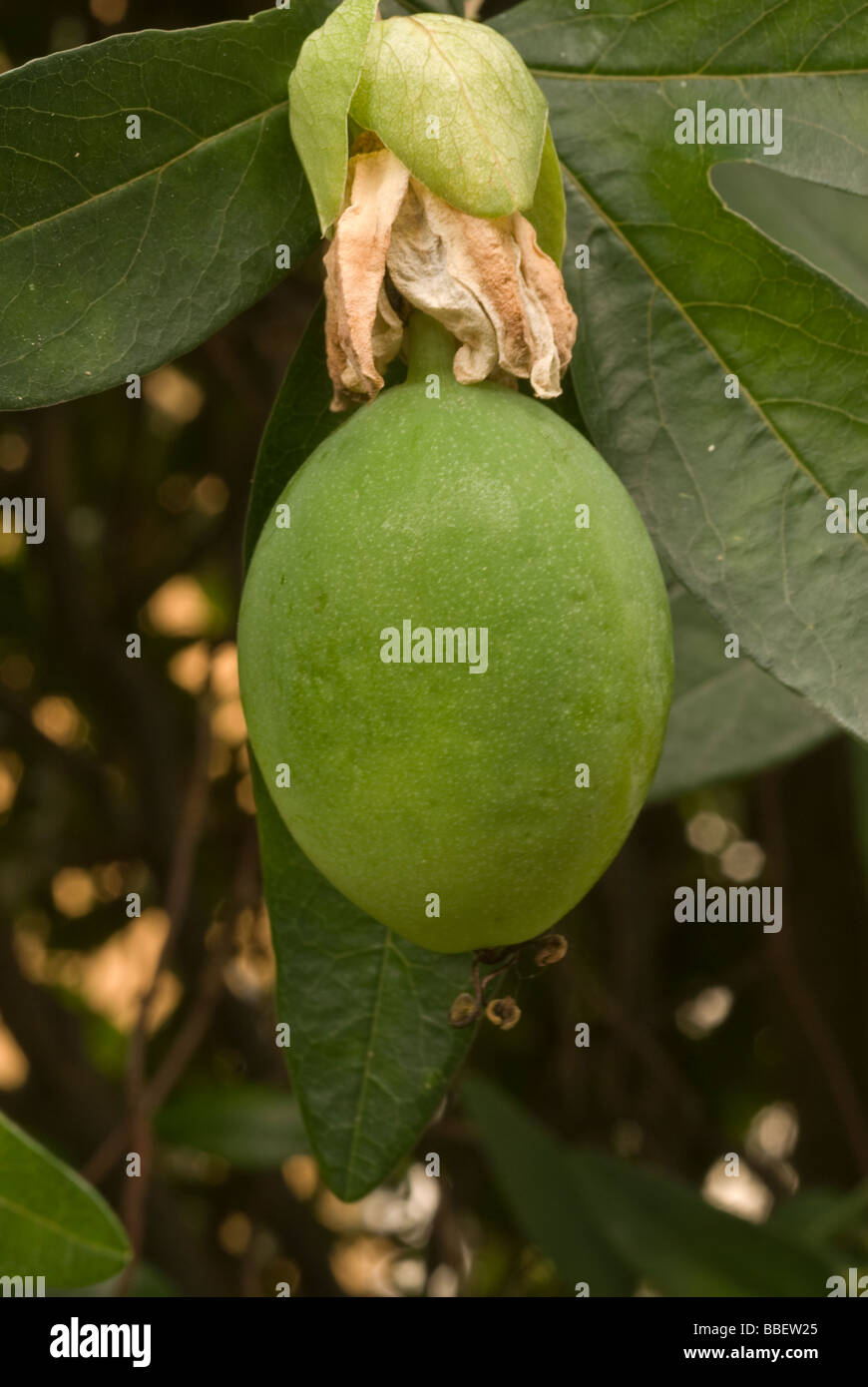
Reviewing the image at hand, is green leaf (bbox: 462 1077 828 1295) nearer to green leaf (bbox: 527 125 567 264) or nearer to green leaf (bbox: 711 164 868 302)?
green leaf (bbox: 711 164 868 302)

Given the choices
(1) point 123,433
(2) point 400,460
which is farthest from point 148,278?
(1) point 123,433

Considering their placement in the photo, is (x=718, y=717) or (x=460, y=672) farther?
(x=718, y=717)

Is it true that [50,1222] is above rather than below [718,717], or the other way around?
below

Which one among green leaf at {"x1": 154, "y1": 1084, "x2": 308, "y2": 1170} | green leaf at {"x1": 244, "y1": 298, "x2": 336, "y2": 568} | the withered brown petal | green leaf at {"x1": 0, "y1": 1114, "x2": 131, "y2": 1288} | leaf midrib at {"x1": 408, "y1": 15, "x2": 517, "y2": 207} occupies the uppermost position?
leaf midrib at {"x1": 408, "y1": 15, "x2": 517, "y2": 207}

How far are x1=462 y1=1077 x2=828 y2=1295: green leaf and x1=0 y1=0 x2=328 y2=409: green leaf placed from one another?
34.8 inches

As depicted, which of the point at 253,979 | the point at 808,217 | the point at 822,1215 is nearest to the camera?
the point at 808,217

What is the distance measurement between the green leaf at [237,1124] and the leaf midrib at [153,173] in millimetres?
963

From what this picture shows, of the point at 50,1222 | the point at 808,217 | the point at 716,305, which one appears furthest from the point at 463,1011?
the point at 808,217

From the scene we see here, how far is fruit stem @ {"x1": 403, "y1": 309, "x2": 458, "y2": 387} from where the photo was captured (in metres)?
0.65

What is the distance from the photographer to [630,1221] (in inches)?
51.4

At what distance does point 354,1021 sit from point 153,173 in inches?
17.8

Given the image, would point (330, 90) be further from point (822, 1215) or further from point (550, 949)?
point (822, 1215)

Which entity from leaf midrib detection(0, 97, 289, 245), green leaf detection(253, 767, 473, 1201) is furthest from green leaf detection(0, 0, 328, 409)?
green leaf detection(253, 767, 473, 1201)

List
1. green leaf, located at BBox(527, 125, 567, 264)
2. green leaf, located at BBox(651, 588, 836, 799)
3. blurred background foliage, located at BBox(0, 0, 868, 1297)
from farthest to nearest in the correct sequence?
blurred background foliage, located at BBox(0, 0, 868, 1297)
green leaf, located at BBox(651, 588, 836, 799)
green leaf, located at BBox(527, 125, 567, 264)
